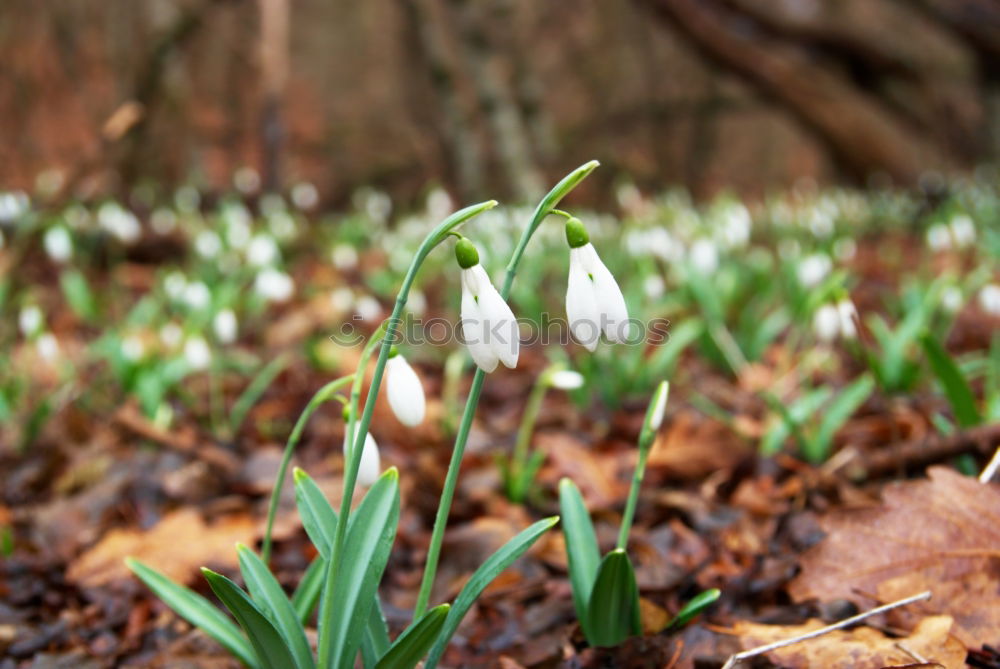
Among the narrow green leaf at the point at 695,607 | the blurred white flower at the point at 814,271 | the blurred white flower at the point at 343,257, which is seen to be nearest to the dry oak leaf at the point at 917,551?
the narrow green leaf at the point at 695,607

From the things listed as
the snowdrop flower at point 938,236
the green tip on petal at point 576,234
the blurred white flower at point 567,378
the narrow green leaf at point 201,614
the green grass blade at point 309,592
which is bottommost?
the snowdrop flower at point 938,236

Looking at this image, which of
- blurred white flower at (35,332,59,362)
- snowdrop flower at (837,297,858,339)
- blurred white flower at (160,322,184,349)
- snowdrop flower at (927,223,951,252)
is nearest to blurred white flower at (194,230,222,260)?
blurred white flower at (160,322,184,349)

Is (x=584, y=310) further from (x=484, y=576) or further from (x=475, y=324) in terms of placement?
(x=484, y=576)

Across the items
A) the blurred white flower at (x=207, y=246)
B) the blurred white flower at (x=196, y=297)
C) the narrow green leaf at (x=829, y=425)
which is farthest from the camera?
the blurred white flower at (x=207, y=246)

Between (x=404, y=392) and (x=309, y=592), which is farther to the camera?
(x=309, y=592)

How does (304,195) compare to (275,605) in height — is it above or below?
above

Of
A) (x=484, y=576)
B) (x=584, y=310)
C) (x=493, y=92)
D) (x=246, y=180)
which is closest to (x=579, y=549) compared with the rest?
(x=484, y=576)

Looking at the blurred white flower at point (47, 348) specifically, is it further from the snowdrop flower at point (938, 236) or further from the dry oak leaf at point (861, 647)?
the snowdrop flower at point (938, 236)
